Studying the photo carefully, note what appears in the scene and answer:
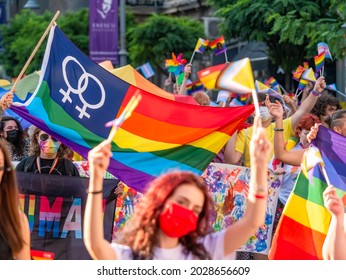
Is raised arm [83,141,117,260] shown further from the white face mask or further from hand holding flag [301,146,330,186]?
the white face mask

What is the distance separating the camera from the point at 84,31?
130 ft

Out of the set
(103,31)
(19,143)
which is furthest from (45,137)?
(103,31)

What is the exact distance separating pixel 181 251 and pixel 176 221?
218mm

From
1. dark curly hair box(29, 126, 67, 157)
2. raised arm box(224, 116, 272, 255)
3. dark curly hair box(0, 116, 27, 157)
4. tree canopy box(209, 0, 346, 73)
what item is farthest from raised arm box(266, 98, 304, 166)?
tree canopy box(209, 0, 346, 73)

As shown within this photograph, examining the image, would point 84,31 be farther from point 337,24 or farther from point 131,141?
point 131,141

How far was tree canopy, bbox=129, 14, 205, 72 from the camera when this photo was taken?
106 feet

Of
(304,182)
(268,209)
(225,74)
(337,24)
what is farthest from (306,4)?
(225,74)

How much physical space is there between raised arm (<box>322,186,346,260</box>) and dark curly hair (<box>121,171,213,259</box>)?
0.63m

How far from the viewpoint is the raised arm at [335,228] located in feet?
18.2

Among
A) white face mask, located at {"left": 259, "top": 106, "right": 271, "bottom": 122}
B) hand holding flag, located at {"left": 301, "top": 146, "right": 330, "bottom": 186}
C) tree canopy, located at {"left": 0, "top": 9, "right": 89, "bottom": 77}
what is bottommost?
tree canopy, located at {"left": 0, "top": 9, "right": 89, "bottom": 77}

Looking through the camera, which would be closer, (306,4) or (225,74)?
(225,74)

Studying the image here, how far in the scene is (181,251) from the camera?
5.18 m
